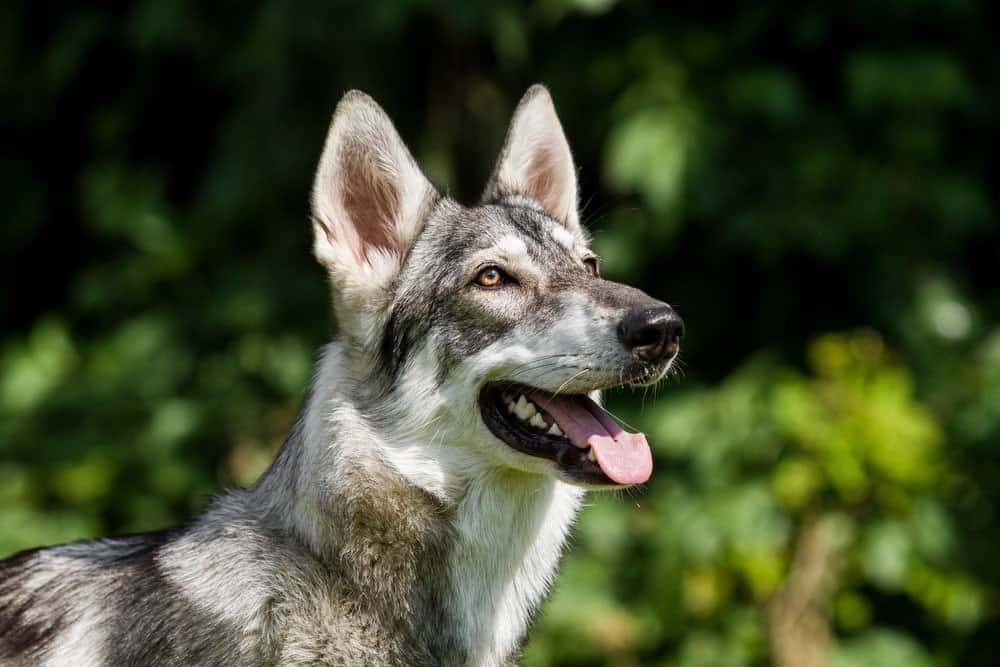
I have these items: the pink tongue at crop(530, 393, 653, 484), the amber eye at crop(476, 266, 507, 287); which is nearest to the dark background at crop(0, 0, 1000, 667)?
the amber eye at crop(476, 266, 507, 287)

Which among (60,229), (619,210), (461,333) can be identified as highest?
(461,333)

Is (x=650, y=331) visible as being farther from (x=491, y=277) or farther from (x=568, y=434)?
(x=491, y=277)

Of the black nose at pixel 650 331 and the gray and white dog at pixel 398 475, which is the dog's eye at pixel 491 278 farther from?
the black nose at pixel 650 331

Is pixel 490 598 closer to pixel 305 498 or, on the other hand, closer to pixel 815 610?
pixel 305 498

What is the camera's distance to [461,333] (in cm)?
339

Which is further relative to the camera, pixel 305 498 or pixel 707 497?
pixel 707 497

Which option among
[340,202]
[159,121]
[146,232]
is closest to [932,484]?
[340,202]

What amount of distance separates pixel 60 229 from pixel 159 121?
1215 millimetres

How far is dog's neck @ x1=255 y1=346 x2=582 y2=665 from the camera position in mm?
3170

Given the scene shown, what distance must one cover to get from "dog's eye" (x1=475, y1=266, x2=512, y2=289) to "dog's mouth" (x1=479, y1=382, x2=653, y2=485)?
0.94 ft

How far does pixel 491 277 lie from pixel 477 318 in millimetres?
135

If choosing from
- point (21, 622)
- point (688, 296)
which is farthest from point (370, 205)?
point (688, 296)

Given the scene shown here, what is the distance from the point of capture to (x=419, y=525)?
10.6 ft

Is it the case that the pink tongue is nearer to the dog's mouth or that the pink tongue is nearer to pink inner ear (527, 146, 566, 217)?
the dog's mouth
